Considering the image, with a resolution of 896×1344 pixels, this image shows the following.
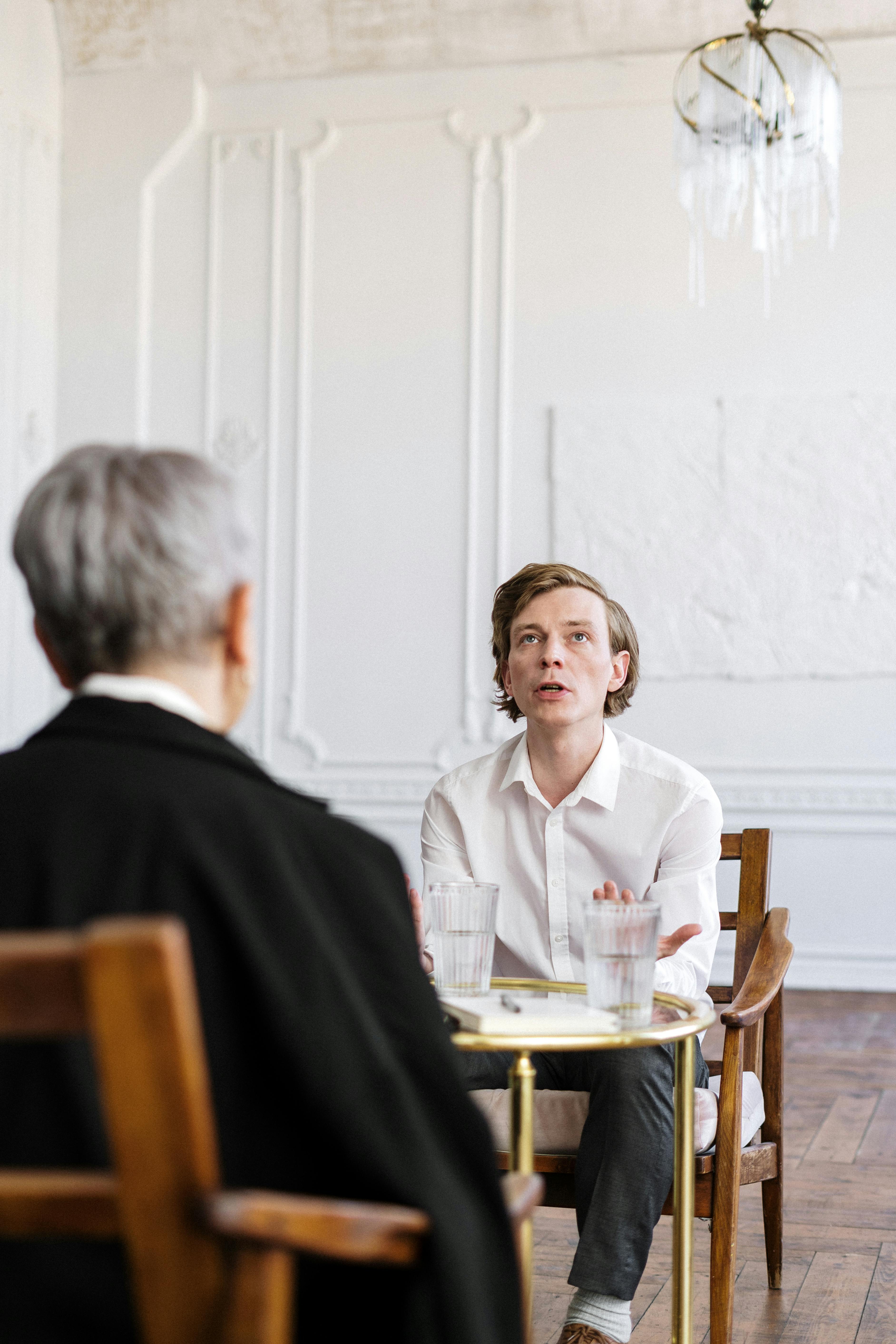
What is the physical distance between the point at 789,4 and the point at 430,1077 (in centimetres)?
578

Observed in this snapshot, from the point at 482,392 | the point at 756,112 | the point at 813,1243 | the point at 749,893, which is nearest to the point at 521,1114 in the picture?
the point at 749,893

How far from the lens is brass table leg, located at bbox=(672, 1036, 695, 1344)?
1.63m

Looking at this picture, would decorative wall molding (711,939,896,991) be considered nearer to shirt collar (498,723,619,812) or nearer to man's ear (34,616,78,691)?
shirt collar (498,723,619,812)

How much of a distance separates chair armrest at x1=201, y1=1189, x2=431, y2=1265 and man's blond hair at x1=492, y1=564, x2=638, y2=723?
1.54 meters

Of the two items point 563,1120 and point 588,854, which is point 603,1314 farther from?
point 588,854

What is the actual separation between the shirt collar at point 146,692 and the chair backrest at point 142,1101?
326 millimetres

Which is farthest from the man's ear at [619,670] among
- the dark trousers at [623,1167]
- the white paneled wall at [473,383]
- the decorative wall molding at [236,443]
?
the decorative wall molding at [236,443]

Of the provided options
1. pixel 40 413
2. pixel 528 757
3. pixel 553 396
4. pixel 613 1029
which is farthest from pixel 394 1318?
pixel 40 413

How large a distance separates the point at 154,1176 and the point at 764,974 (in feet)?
4.69

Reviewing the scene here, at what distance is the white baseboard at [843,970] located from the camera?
5.49m

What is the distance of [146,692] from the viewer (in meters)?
1.03

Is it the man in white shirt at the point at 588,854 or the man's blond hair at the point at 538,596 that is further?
the man's blond hair at the point at 538,596

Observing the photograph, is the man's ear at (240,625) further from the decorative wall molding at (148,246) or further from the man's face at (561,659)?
the decorative wall molding at (148,246)

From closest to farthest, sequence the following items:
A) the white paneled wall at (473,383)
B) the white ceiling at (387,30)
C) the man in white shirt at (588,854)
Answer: the man in white shirt at (588,854) → the white paneled wall at (473,383) → the white ceiling at (387,30)
